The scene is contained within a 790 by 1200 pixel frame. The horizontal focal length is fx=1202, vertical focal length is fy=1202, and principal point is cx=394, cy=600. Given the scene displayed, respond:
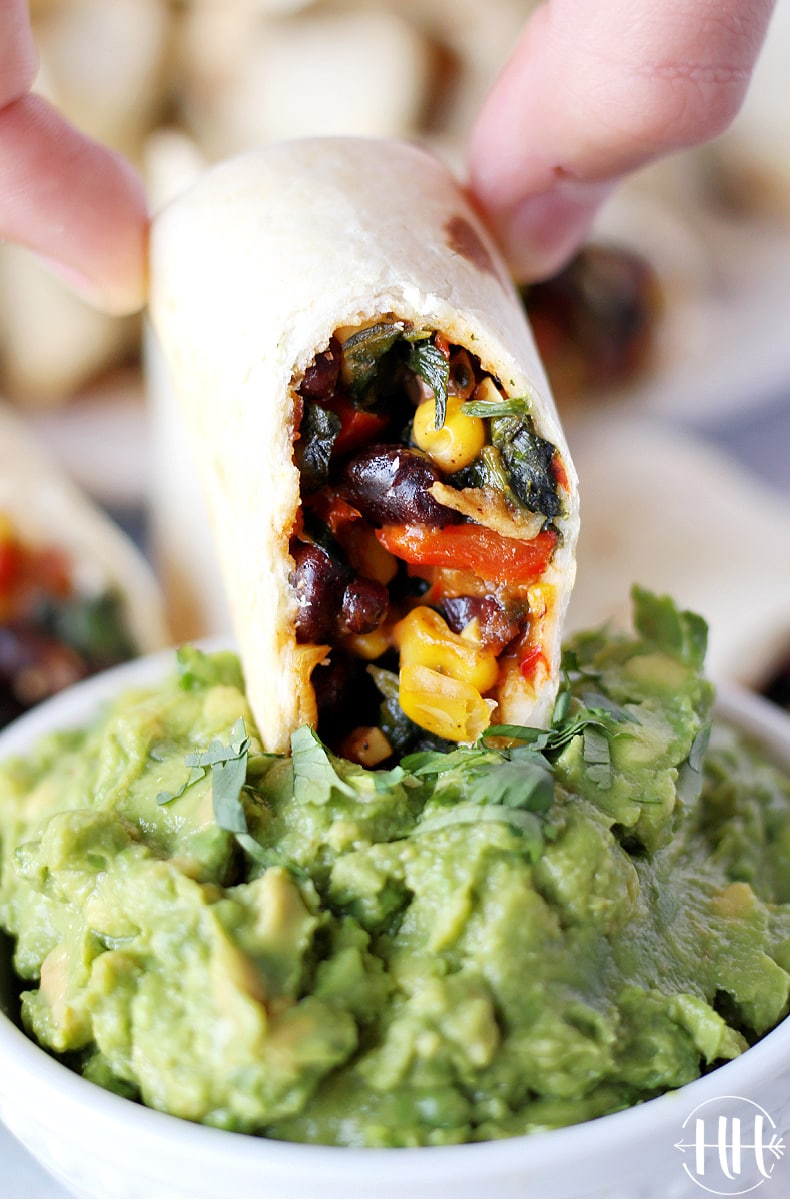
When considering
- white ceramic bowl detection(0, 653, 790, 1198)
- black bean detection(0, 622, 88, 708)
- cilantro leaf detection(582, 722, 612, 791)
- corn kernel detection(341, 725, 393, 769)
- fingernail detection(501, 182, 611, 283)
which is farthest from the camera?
black bean detection(0, 622, 88, 708)

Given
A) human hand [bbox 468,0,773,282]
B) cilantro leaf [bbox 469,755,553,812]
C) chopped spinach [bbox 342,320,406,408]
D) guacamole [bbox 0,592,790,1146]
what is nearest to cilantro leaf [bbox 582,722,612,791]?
guacamole [bbox 0,592,790,1146]

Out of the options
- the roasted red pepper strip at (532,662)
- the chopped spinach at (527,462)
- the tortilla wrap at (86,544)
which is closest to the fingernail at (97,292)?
the chopped spinach at (527,462)

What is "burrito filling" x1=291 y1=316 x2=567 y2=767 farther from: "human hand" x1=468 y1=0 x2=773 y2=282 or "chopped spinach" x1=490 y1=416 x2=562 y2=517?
"human hand" x1=468 y1=0 x2=773 y2=282

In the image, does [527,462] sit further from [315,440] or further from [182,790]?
[182,790]

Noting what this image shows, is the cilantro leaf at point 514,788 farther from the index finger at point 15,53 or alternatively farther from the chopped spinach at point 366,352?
the index finger at point 15,53

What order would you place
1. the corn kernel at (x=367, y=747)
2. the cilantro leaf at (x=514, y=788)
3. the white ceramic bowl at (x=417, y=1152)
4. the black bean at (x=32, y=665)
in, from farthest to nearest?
the black bean at (x=32, y=665), the corn kernel at (x=367, y=747), the cilantro leaf at (x=514, y=788), the white ceramic bowl at (x=417, y=1152)

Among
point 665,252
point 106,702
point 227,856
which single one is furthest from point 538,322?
point 227,856

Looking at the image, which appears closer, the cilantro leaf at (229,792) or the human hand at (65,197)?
the cilantro leaf at (229,792)
